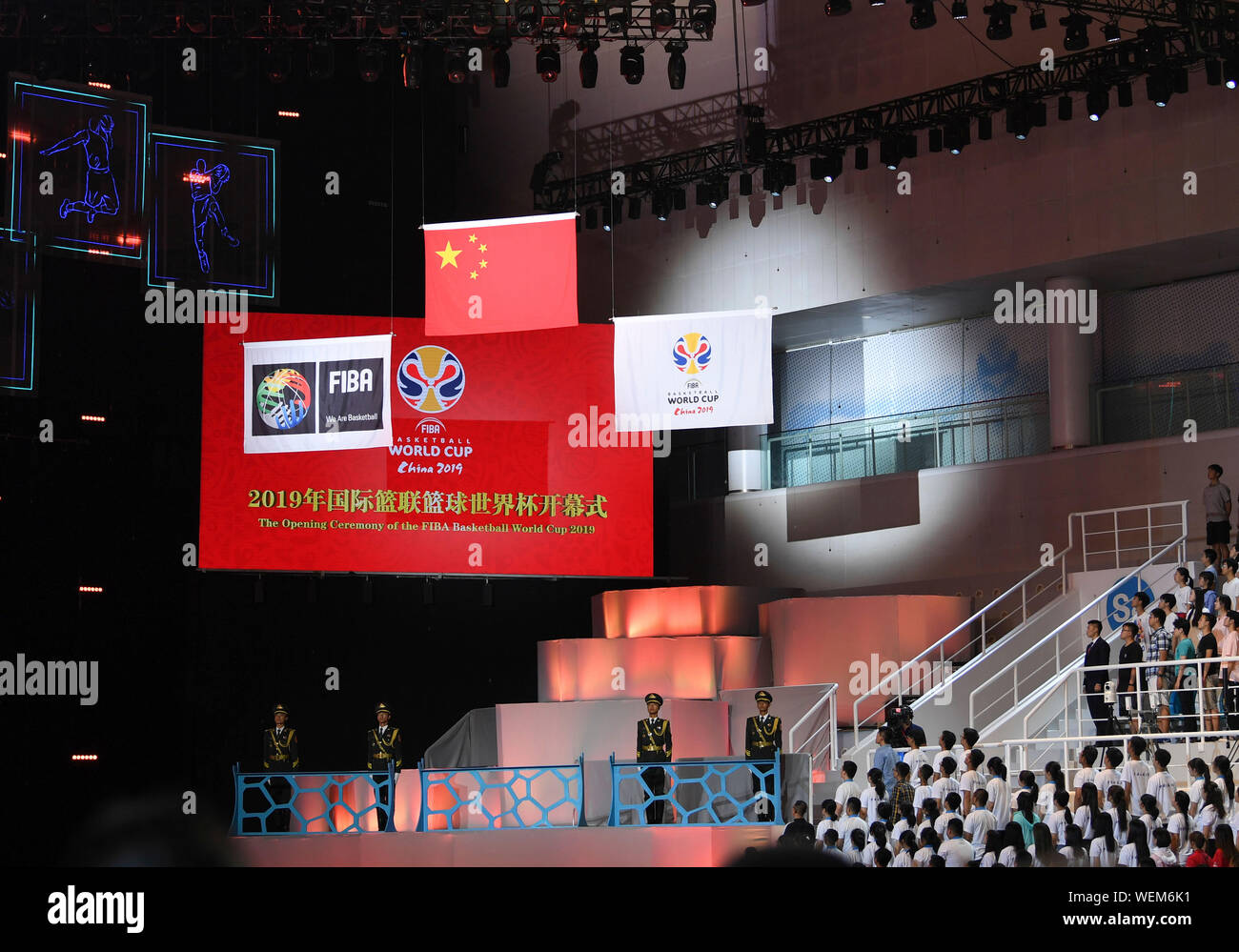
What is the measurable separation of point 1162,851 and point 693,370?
814 cm

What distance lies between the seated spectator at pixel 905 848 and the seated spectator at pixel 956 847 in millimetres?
297

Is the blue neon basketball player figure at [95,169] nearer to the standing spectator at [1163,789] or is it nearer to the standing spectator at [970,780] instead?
the standing spectator at [970,780]

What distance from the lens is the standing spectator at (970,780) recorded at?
43.8 feet

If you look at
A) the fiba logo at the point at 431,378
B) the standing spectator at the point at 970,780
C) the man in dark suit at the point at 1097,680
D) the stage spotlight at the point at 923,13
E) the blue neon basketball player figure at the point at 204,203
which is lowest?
the standing spectator at the point at 970,780

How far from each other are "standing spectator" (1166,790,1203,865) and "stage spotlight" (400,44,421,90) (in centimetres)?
968

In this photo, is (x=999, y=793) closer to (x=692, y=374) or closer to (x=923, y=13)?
(x=692, y=374)

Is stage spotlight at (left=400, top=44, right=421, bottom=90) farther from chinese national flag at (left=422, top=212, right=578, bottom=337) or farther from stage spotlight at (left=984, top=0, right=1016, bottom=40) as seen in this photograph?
stage spotlight at (left=984, top=0, right=1016, bottom=40)

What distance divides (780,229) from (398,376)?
603 centimetres

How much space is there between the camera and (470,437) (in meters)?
19.7

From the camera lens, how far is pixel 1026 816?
12.3 metres

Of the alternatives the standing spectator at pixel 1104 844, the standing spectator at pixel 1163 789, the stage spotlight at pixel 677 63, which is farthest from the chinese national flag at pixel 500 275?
the standing spectator at pixel 1104 844

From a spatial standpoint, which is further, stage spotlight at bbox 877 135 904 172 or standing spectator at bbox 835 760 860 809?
stage spotlight at bbox 877 135 904 172

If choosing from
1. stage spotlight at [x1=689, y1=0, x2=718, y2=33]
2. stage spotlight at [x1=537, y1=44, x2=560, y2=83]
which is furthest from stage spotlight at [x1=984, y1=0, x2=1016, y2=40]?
stage spotlight at [x1=537, y1=44, x2=560, y2=83]

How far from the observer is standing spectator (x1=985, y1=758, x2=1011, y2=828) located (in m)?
13.5
